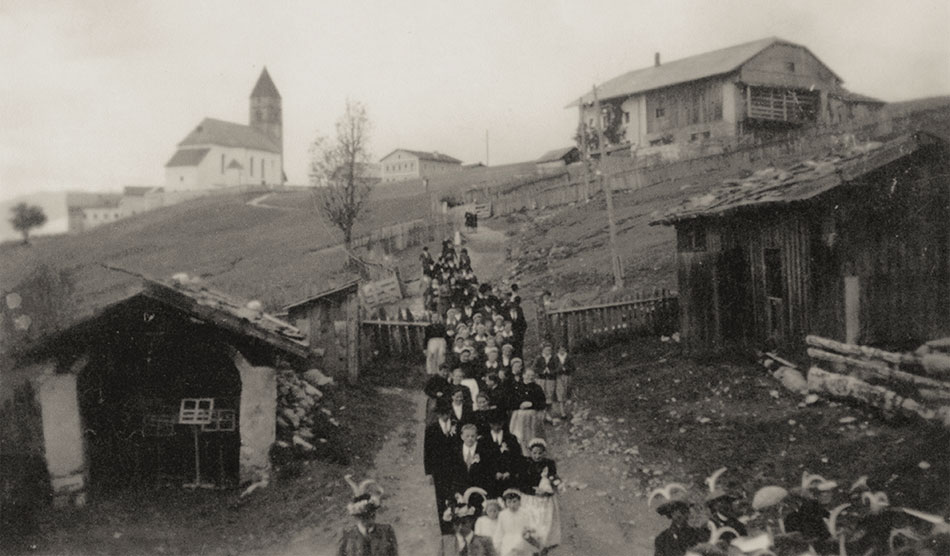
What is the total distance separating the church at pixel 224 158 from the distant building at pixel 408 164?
12.0 metres

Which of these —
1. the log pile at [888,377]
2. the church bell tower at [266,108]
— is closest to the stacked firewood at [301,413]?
the log pile at [888,377]

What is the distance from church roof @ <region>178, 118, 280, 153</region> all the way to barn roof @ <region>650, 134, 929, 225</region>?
71.2 metres

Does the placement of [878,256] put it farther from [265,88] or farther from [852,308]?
[265,88]

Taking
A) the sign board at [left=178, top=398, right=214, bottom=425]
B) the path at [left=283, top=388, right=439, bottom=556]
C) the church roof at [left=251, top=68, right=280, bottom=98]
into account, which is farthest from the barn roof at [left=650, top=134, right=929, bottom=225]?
the church roof at [left=251, top=68, right=280, bottom=98]

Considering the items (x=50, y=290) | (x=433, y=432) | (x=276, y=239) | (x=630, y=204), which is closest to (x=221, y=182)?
(x=276, y=239)

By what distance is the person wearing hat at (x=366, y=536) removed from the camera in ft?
21.8

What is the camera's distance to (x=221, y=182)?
77.5 metres

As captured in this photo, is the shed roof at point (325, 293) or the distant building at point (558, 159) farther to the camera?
the distant building at point (558, 159)

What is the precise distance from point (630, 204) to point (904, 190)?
64.0 feet

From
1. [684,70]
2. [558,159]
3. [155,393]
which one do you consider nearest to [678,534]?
[155,393]

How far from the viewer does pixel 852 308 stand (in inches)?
452

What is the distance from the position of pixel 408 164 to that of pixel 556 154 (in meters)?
25.0

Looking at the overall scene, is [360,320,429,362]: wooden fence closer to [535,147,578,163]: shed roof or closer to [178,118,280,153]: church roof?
[535,147,578,163]: shed roof

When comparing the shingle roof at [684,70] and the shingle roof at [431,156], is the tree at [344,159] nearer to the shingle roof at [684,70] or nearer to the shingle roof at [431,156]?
the shingle roof at [684,70]
